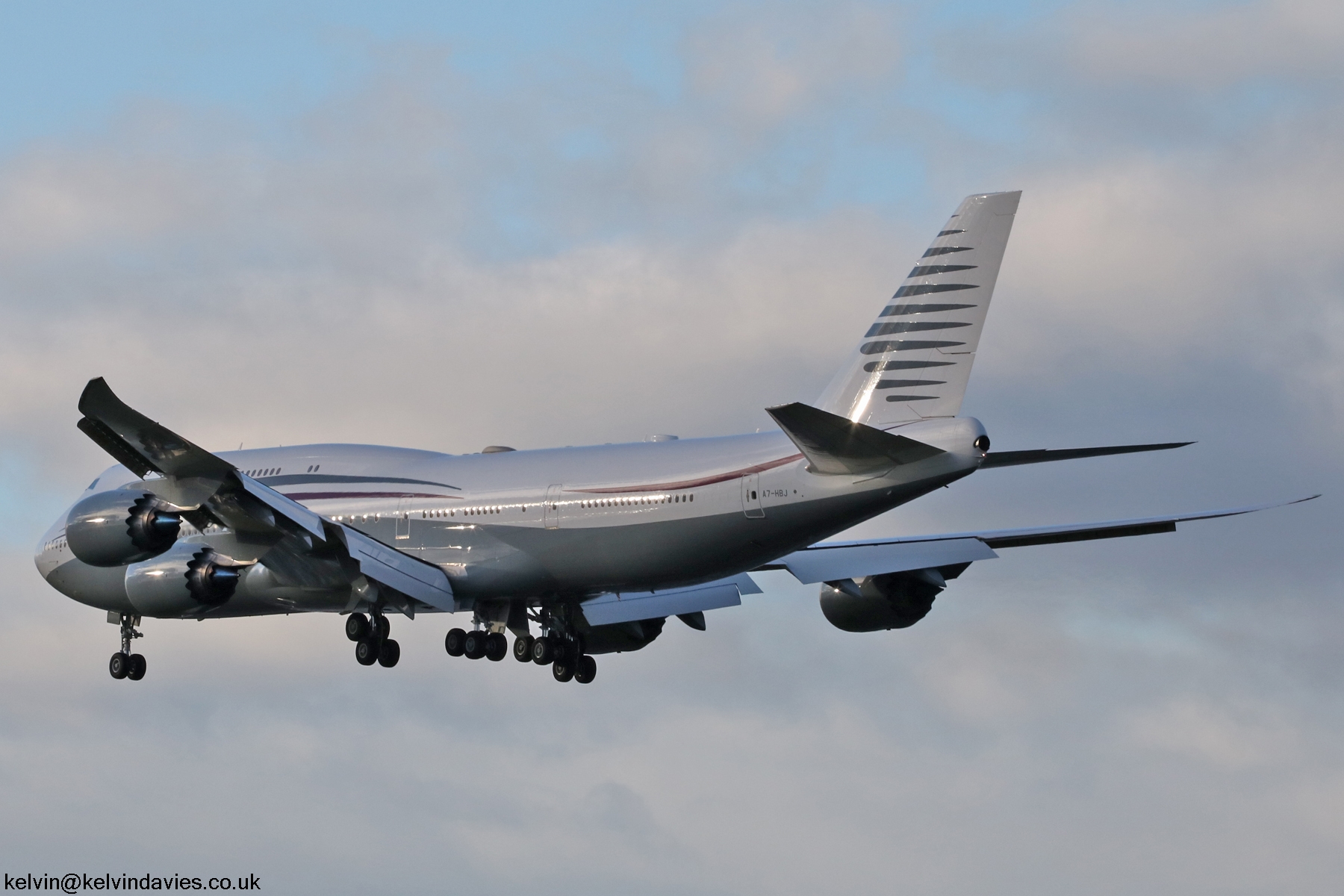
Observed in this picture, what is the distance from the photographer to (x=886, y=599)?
3650cm

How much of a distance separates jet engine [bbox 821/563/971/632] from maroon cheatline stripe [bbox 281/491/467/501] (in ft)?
25.7

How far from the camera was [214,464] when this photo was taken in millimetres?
30297

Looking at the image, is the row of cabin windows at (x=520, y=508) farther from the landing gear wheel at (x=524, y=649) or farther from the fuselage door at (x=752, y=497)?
the landing gear wheel at (x=524, y=649)

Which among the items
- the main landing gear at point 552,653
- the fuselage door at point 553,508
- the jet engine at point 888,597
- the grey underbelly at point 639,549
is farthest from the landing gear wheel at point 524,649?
the jet engine at point 888,597

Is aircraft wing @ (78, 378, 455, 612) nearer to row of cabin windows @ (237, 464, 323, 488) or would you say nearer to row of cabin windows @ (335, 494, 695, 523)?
row of cabin windows @ (335, 494, 695, 523)

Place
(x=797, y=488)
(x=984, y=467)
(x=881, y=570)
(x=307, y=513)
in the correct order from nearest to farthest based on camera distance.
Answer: (x=984, y=467)
(x=797, y=488)
(x=307, y=513)
(x=881, y=570)

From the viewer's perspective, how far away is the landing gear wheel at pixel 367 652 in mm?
33594

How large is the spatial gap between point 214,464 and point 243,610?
6.41 m

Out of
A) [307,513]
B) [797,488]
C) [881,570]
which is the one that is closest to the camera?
[797,488]

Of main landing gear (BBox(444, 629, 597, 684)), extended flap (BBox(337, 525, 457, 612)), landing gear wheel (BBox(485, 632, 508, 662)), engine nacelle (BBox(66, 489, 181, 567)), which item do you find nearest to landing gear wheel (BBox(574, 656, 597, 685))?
main landing gear (BBox(444, 629, 597, 684))

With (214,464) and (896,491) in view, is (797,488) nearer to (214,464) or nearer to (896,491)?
(896,491)

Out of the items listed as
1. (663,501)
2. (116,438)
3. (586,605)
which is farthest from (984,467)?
(116,438)

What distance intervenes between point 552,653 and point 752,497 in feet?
22.1

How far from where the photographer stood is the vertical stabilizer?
2856 cm
